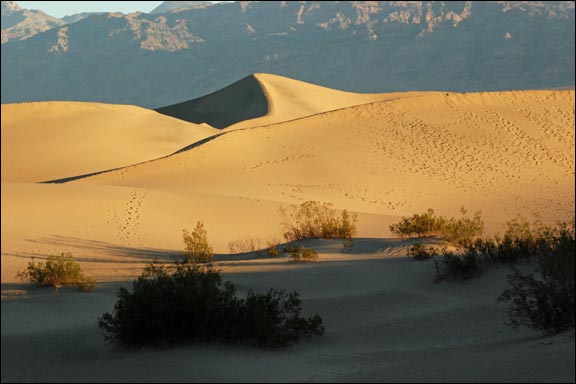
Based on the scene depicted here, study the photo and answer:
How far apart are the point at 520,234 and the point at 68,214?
8.10 metres

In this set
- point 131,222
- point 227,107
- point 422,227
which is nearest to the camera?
point 422,227

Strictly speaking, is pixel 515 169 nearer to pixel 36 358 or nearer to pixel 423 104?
pixel 423 104

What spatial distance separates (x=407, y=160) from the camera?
106ft

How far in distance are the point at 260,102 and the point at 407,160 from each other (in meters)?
34.7

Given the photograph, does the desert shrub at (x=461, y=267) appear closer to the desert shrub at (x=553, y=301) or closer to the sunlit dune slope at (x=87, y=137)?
the desert shrub at (x=553, y=301)

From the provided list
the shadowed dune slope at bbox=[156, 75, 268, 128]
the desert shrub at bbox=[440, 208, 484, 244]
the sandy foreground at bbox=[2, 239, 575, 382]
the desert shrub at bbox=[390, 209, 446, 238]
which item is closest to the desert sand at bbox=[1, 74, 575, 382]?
the sandy foreground at bbox=[2, 239, 575, 382]

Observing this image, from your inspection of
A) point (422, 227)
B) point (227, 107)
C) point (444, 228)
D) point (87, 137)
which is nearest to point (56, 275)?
point (444, 228)

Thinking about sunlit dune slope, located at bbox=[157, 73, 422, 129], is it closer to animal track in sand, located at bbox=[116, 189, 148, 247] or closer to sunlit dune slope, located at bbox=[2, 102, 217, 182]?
sunlit dune slope, located at bbox=[2, 102, 217, 182]

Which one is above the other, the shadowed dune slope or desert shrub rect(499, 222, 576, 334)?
the shadowed dune slope

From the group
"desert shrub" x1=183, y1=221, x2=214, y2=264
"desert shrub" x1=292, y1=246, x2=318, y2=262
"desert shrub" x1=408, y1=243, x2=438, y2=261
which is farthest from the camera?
"desert shrub" x1=183, y1=221, x2=214, y2=264

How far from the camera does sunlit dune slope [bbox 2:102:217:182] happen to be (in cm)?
3469

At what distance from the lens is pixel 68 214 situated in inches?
630

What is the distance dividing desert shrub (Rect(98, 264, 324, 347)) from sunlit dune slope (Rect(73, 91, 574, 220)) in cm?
1417

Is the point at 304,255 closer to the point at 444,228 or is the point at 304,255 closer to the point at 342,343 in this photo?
the point at 444,228
